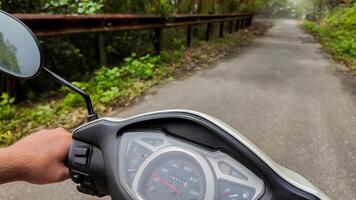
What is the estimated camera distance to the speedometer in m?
0.95

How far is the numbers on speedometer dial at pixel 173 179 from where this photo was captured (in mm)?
952

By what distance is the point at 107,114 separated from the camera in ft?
13.1

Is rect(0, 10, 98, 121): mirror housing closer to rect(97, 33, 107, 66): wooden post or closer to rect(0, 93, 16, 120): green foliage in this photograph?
rect(0, 93, 16, 120): green foliage

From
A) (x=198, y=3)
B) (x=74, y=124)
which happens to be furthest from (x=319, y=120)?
(x=198, y=3)

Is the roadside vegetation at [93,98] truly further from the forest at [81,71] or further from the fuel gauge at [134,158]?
the fuel gauge at [134,158]

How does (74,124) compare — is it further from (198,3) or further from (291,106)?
(198,3)

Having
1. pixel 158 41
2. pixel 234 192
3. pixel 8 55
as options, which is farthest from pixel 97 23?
pixel 234 192

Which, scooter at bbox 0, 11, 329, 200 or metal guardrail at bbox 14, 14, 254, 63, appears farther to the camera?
metal guardrail at bbox 14, 14, 254, 63

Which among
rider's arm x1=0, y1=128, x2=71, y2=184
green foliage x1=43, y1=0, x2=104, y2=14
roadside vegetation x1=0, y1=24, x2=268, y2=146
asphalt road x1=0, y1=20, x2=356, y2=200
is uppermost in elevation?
green foliage x1=43, y1=0, x2=104, y2=14

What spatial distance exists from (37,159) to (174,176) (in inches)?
20.3

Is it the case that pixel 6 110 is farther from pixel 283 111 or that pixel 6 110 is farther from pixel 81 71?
pixel 283 111

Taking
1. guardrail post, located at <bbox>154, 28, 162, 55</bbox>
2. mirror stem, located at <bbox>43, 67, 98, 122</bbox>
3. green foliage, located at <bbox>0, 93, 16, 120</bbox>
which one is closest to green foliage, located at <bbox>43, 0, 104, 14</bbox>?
green foliage, located at <bbox>0, 93, 16, 120</bbox>

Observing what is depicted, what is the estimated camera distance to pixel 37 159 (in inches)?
45.3

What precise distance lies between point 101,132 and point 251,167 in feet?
1.78
